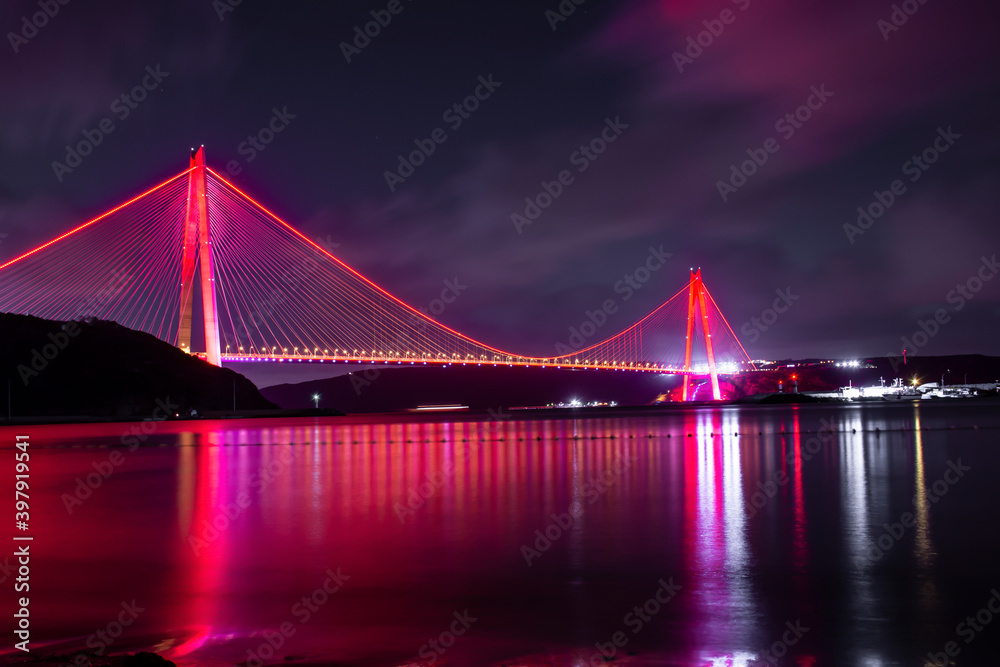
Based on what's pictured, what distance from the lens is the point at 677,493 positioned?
41.0ft

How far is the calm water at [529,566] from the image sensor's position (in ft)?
16.4

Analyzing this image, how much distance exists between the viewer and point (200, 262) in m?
54.5

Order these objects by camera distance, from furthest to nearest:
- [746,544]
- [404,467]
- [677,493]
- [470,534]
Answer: [404,467] < [677,493] < [470,534] < [746,544]

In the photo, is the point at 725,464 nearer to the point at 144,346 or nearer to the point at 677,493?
the point at 677,493

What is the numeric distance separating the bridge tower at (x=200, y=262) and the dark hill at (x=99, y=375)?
657cm

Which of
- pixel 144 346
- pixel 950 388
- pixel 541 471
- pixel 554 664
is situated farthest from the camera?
pixel 950 388

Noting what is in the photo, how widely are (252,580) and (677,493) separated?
24.3ft

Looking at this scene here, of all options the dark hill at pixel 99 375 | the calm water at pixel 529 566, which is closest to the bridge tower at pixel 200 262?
the dark hill at pixel 99 375

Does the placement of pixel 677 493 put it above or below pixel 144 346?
below

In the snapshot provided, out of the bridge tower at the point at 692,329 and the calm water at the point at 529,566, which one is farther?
the bridge tower at the point at 692,329

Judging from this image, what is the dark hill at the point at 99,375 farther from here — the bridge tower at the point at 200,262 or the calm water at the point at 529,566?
the calm water at the point at 529,566

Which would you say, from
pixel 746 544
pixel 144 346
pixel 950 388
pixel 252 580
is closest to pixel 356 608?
pixel 252 580

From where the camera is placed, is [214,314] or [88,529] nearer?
[88,529]

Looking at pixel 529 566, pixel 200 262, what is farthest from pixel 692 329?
pixel 529 566
